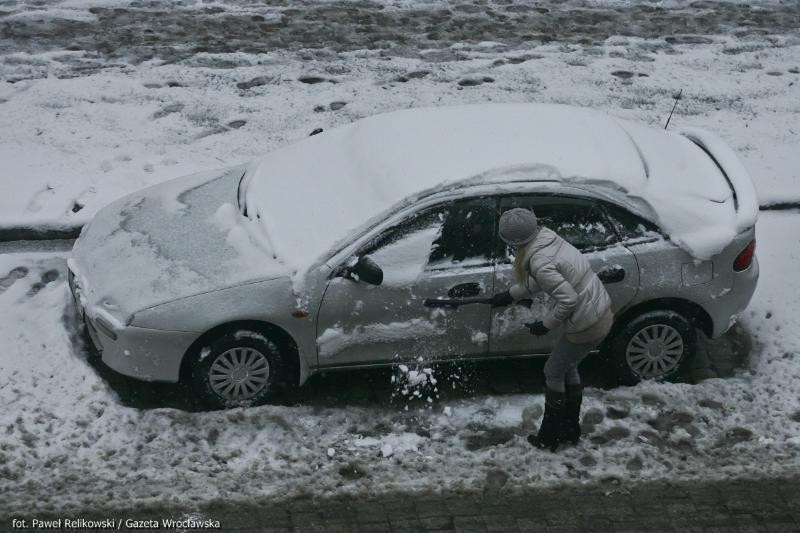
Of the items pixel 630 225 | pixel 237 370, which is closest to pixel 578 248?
pixel 630 225

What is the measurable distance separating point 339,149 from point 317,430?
1998 mm

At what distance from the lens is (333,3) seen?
12.8m

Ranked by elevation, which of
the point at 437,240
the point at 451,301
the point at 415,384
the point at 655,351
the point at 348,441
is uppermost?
the point at 437,240

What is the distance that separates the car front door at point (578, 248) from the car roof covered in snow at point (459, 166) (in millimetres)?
180

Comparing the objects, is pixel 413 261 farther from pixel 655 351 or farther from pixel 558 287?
pixel 655 351

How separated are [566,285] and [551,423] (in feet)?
3.46

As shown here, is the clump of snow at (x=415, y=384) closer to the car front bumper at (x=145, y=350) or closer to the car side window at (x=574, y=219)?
the car side window at (x=574, y=219)

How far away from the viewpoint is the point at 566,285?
5121 mm

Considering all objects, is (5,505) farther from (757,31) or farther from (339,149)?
(757,31)

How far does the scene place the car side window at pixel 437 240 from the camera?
5754 mm

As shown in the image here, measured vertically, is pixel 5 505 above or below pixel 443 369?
below

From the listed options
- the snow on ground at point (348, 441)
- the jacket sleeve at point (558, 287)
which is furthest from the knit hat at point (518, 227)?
the snow on ground at point (348, 441)

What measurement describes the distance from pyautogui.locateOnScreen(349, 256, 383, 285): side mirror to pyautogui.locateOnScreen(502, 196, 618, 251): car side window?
2.95ft

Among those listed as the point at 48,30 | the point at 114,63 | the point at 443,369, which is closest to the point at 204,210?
the point at 443,369
